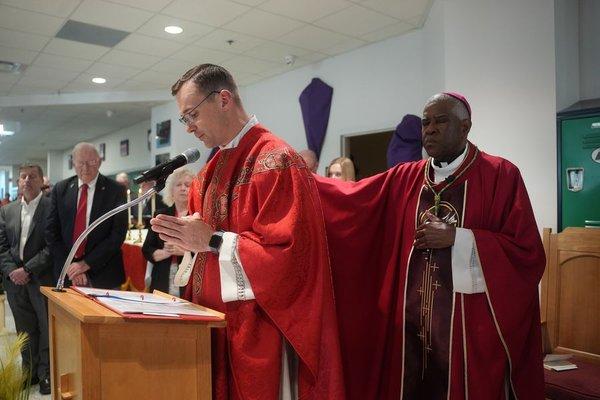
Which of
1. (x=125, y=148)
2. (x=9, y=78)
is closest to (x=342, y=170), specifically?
(x=9, y=78)

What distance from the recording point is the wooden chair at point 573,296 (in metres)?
2.44

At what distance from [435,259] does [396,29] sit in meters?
3.76

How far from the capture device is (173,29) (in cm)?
502

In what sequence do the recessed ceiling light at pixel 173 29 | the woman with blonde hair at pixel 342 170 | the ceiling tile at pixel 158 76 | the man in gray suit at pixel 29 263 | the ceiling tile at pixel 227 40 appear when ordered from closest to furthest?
the man in gray suit at pixel 29 263 → the woman with blonde hair at pixel 342 170 → the recessed ceiling light at pixel 173 29 → the ceiling tile at pixel 227 40 → the ceiling tile at pixel 158 76

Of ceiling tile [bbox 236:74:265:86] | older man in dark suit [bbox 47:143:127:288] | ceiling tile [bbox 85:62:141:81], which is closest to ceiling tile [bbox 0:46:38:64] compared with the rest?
ceiling tile [bbox 85:62:141:81]

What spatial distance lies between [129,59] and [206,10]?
6.84ft

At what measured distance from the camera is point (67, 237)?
127 inches

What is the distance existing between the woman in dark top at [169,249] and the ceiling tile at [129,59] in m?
3.24

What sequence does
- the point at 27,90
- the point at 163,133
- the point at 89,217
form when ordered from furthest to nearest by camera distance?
the point at 163,133, the point at 27,90, the point at 89,217

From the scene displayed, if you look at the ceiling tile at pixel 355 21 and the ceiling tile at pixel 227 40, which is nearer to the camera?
the ceiling tile at pixel 355 21

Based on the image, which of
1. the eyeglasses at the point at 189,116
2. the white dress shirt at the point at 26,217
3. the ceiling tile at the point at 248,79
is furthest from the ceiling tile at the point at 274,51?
the eyeglasses at the point at 189,116

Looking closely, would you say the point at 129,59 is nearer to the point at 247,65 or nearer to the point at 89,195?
the point at 247,65

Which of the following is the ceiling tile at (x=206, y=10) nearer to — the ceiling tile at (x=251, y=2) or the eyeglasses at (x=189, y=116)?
the ceiling tile at (x=251, y=2)

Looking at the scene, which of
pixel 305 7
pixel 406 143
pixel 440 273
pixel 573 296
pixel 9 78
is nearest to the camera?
pixel 440 273
